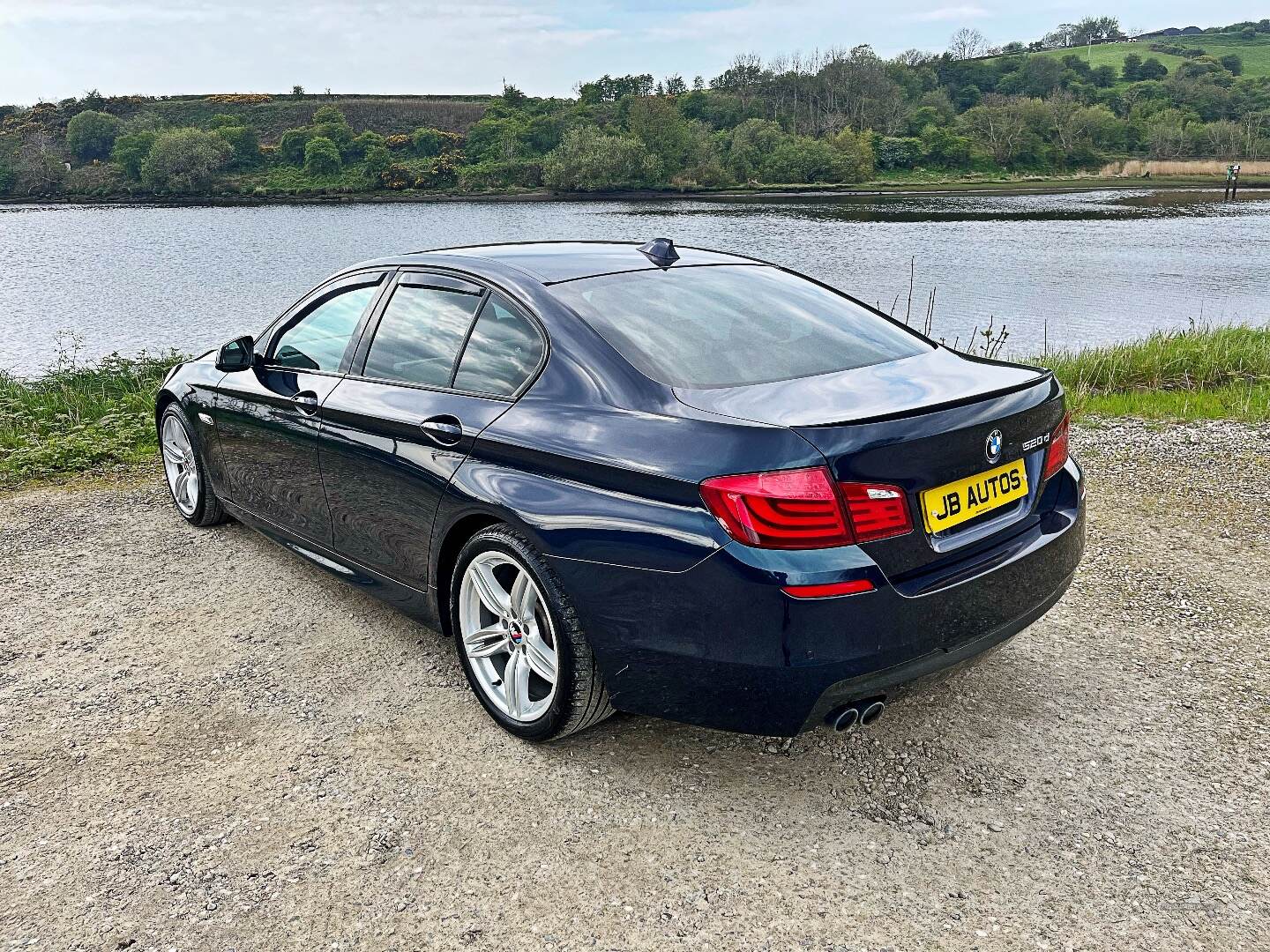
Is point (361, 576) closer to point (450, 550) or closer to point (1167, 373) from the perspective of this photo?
point (450, 550)

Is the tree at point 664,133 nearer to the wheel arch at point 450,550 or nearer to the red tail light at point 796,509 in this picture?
the wheel arch at point 450,550

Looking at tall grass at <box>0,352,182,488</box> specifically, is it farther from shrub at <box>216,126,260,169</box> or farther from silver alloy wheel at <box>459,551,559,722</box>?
shrub at <box>216,126,260,169</box>

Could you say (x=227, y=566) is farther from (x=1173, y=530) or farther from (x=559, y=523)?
(x=1173, y=530)

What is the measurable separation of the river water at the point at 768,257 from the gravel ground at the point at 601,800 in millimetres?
8628

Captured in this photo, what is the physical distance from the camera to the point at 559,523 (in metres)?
2.74

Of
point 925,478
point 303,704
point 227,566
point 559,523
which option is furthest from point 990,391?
point 227,566

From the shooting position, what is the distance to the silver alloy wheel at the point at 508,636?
298 cm

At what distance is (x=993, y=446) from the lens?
2.68m

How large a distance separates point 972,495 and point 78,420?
25.0 feet

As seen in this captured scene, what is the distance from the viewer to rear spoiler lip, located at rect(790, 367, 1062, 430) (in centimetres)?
245

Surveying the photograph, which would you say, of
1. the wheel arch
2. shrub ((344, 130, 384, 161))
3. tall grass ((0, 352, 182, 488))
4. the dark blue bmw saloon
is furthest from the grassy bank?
shrub ((344, 130, 384, 161))

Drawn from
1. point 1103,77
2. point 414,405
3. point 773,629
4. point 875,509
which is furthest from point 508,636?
point 1103,77

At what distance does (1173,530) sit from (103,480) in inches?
255

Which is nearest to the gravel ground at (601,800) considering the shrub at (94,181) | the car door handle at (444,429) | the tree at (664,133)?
the car door handle at (444,429)
